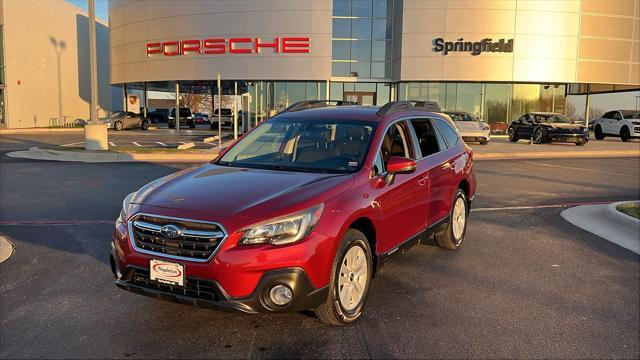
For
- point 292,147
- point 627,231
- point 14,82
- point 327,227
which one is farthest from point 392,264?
point 14,82

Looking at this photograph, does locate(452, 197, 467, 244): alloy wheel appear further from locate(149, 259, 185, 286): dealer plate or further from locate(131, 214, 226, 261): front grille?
locate(149, 259, 185, 286): dealer plate

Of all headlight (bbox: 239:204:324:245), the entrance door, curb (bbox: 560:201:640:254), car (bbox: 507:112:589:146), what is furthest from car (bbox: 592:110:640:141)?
headlight (bbox: 239:204:324:245)

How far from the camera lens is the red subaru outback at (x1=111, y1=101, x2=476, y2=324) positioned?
141 inches

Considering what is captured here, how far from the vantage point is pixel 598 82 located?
33156 millimetres

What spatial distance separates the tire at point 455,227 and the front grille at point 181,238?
3.23 metres

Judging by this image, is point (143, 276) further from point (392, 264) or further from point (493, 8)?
point (493, 8)

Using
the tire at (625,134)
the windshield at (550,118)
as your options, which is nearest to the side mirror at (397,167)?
the windshield at (550,118)

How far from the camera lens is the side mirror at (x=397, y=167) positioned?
4518 millimetres

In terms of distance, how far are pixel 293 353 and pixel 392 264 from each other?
93.4 inches

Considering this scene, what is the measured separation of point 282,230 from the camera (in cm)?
362

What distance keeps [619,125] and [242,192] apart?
3285 cm

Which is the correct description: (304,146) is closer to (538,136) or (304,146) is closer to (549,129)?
(549,129)

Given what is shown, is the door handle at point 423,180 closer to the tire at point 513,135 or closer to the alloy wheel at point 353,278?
the alloy wheel at point 353,278

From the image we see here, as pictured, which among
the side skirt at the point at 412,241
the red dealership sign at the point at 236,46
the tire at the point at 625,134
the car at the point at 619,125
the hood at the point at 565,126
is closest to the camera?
the side skirt at the point at 412,241
